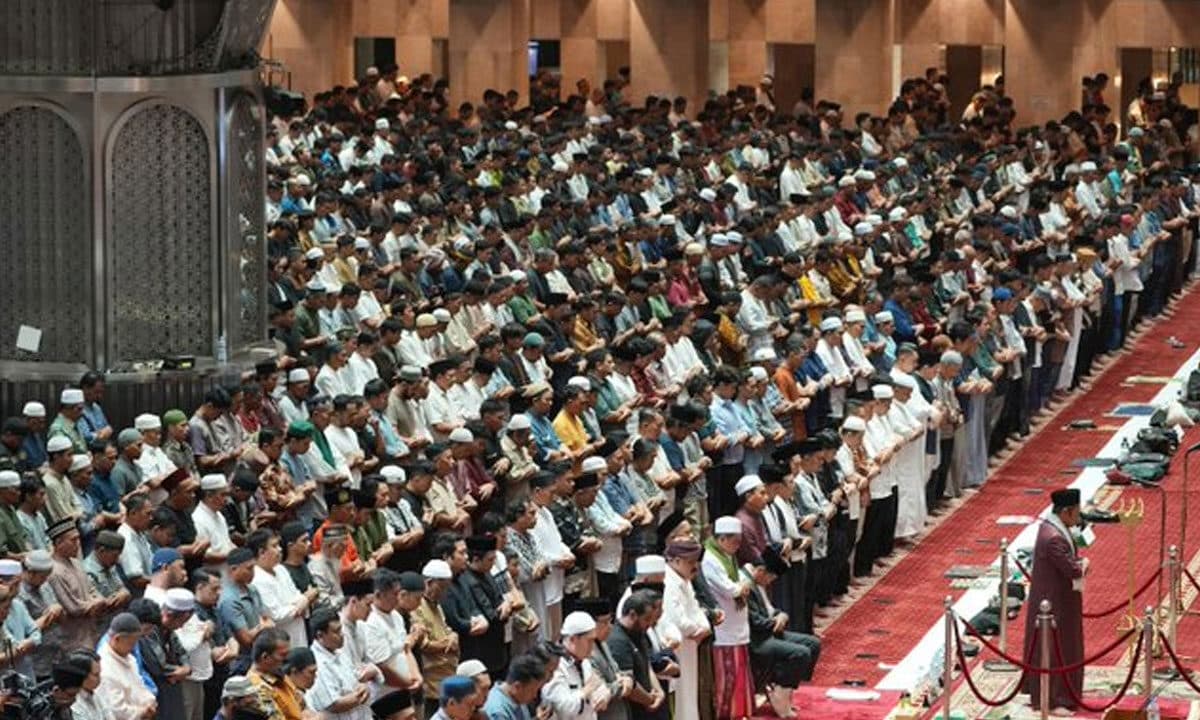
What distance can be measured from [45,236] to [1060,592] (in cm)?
820

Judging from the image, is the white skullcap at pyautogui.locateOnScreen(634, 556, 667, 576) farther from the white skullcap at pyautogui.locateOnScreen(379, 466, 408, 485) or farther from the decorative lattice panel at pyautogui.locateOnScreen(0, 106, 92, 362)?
the decorative lattice panel at pyautogui.locateOnScreen(0, 106, 92, 362)

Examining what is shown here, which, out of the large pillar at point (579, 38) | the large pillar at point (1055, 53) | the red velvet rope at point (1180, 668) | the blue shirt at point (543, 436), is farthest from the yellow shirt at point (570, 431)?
the large pillar at point (579, 38)

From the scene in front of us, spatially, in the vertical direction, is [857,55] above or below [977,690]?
above

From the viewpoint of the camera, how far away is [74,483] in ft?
64.6

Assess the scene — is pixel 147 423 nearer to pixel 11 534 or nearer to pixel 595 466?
pixel 11 534

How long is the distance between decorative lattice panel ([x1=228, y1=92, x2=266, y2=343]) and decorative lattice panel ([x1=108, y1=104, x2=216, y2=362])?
344 millimetres

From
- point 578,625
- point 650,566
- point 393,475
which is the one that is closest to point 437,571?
point 650,566

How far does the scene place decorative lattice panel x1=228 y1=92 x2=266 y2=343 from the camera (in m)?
24.0

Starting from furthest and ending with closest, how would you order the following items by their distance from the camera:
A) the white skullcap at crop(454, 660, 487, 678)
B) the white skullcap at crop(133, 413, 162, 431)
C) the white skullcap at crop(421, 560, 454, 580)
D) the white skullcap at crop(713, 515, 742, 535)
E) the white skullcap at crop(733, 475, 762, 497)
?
the white skullcap at crop(133, 413, 162, 431) < the white skullcap at crop(733, 475, 762, 497) < the white skullcap at crop(713, 515, 742, 535) < the white skullcap at crop(421, 560, 454, 580) < the white skullcap at crop(454, 660, 487, 678)

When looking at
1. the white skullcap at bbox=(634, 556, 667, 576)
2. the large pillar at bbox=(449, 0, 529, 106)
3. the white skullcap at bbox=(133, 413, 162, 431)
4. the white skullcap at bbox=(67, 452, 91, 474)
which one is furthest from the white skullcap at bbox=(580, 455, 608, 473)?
the large pillar at bbox=(449, 0, 529, 106)

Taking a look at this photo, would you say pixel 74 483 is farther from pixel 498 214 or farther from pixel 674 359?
pixel 498 214

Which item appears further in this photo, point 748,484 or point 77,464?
point 748,484

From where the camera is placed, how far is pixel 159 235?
2352 cm

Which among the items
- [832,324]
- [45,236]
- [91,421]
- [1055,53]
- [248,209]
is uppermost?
[1055,53]
